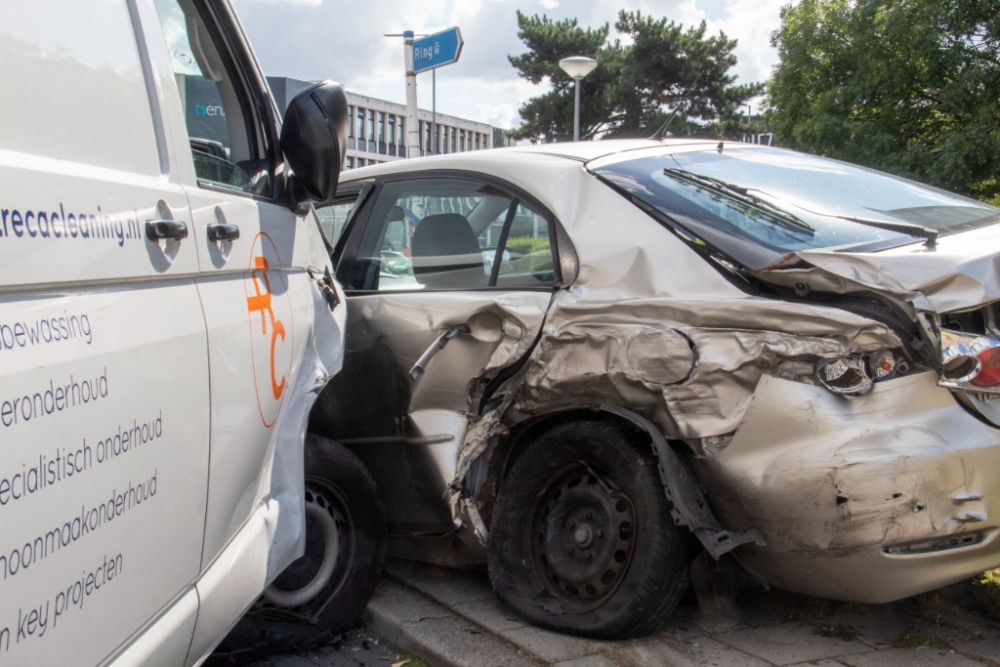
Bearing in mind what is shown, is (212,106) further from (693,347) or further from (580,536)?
(580,536)

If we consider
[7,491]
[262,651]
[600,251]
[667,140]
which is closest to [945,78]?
[667,140]

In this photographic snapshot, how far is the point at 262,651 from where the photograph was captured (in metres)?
3.03

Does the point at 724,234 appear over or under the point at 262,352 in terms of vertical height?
over

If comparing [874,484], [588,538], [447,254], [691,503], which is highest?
[447,254]

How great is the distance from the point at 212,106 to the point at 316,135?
33 centimetres

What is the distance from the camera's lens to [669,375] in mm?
2689

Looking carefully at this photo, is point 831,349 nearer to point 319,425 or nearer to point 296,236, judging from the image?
point 296,236

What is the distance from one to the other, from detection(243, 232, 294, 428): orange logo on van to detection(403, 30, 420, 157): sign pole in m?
8.20

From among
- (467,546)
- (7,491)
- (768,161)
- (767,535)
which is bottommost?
(467,546)

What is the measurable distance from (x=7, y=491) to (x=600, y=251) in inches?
83.2

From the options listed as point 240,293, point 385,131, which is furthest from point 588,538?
point 385,131

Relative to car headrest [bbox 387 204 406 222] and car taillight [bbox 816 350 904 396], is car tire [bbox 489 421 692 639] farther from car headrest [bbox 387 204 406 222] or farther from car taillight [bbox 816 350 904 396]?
car headrest [bbox 387 204 406 222]

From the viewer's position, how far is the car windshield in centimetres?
278

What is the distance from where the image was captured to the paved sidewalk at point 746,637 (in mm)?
2738
